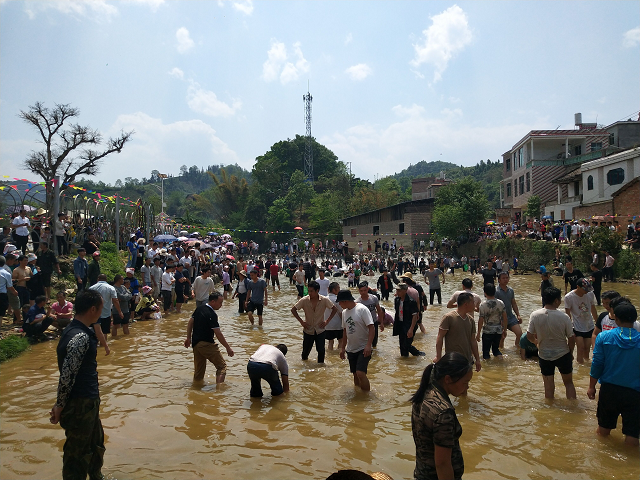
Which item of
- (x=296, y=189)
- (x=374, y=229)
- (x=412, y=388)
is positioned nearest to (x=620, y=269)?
(x=412, y=388)

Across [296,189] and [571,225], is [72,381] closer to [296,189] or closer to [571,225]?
[571,225]

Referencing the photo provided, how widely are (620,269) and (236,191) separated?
Result: 67.0 meters

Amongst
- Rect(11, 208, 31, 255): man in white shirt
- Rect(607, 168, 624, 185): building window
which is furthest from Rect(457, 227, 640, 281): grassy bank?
Rect(11, 208, 31, 255): man in white shirt

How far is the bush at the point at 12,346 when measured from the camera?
353 inches

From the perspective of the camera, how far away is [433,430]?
279cm

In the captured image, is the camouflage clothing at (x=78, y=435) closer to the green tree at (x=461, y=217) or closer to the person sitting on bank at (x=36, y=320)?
the person sitting on bank at (x=36, y=320)

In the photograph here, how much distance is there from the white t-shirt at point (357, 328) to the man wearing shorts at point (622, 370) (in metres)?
2.90

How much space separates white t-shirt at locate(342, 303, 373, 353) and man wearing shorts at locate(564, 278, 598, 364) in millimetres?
3710

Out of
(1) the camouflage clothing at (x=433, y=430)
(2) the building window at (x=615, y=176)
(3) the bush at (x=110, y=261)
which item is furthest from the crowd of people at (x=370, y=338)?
(2) the building window at (x=615, y=176)

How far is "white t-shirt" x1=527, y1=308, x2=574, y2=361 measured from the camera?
6.05m

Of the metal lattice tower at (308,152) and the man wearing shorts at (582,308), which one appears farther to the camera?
the metal lattice tower at (308,152)

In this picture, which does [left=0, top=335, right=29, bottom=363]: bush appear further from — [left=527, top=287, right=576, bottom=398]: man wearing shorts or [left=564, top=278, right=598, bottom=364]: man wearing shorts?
[left=564, top=278, right=598, bottom=364]: man wearing shorts

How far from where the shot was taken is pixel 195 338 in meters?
7.09

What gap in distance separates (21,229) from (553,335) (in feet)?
49.3
